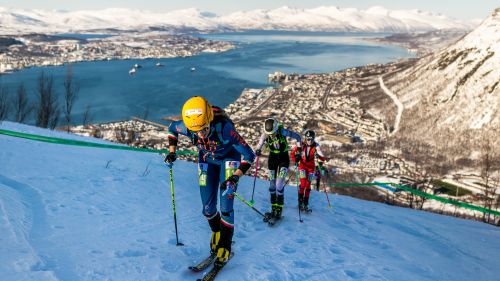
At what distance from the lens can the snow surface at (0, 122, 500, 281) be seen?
5918mm

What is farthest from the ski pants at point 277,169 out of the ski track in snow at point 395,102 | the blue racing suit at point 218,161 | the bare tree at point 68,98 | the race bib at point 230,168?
the ski track in snow at point 395,102

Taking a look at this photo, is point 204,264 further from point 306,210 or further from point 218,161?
point 306,210

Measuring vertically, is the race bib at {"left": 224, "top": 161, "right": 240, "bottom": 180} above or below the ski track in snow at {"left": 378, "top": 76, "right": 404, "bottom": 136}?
above

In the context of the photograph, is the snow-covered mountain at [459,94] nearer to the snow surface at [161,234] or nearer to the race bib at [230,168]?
the snow surface at [161,234]

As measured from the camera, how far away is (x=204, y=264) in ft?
20.6

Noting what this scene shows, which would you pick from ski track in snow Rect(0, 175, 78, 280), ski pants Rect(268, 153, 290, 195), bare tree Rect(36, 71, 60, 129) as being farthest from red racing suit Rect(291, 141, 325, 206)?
bare tree Rect(36, 71, 60, 129)

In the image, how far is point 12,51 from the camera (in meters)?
190

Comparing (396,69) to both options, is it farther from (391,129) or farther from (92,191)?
(92,191)

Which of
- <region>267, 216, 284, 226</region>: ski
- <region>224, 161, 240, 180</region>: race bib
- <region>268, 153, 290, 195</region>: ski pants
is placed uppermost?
<region>224, 161, 240, 180</region>: race bib

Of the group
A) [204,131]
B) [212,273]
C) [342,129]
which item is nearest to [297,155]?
[204,131]

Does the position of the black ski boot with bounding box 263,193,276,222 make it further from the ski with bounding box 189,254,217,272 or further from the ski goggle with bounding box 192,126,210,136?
the ski goggle with bounding box 192,126,210,136

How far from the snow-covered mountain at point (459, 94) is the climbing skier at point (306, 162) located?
74981 millimetres

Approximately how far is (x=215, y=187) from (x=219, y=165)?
15.9 inches

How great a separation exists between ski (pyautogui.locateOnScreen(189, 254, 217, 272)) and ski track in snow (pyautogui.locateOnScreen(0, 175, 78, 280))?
1.76 m
